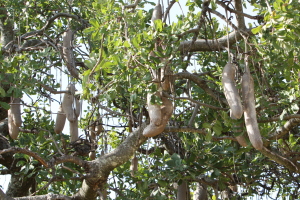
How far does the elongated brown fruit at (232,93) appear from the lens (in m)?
2.16

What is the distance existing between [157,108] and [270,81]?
68.0 inches

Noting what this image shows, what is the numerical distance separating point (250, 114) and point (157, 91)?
513 millimetres

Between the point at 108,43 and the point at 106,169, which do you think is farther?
the point at 106,169

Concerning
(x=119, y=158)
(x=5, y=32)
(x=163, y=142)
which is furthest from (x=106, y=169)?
(x=5, y=32)

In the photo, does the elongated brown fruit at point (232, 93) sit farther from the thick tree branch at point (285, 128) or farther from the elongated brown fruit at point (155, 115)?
the thick tree branch at point (285, 128)

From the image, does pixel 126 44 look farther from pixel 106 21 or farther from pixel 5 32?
pixel 5 32

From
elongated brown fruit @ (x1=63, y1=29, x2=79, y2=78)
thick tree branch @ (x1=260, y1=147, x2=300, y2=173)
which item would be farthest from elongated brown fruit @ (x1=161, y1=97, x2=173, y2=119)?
elongated brown fruit @ (x1=63, y1=29, x2=79, y2=78)

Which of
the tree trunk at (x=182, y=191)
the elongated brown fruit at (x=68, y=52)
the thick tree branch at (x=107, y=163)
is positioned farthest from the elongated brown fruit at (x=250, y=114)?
the elongated brown fruit at (x=68, y=52)

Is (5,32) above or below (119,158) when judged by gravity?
above

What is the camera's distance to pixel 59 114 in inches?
144

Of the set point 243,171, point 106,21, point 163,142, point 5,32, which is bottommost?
point 243,171

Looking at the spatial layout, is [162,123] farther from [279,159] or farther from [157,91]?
[279,159]

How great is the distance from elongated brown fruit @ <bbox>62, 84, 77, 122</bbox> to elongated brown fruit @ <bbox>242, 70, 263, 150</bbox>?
1.54 meters

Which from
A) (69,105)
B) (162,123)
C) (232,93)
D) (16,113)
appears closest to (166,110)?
(162,123)
